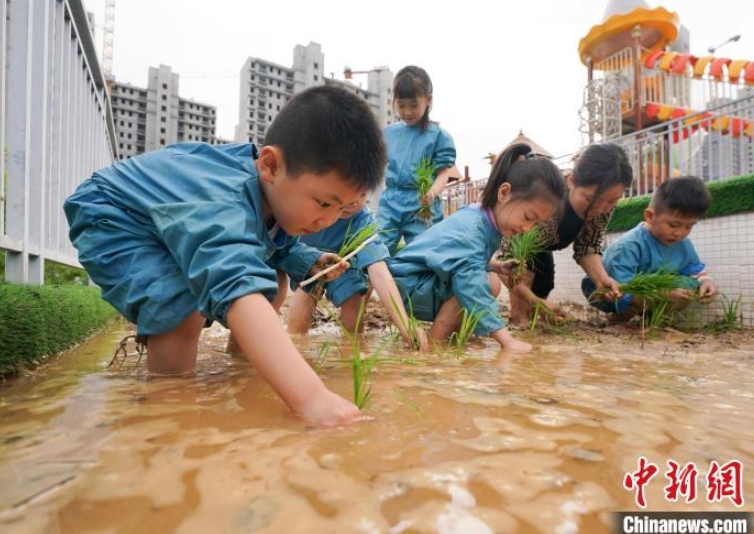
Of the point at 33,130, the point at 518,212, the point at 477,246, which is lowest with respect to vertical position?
the point at 477,246

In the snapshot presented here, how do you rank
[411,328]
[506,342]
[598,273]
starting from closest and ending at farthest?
[411,328]
[506,342]
[598,273]

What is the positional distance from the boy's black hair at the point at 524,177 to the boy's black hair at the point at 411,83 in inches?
33.6

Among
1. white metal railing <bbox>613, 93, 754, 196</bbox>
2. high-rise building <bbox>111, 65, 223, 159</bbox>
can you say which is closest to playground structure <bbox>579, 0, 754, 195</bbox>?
white metal railing <bbox>613, 93, 754, 196</bbox>

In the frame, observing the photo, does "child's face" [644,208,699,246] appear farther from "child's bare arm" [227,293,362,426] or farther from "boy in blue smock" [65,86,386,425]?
"child's bare arm" [227,293,362,426]

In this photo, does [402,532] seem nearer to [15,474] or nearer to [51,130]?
[15,474]

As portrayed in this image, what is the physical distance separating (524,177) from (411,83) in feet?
3.83

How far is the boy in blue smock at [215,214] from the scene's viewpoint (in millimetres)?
1169

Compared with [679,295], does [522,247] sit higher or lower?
higher

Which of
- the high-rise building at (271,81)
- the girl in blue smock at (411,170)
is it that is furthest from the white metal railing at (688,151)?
the high-rise building at (271,81)

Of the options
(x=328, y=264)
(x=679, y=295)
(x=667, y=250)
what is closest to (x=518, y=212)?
(x=328, y=264)

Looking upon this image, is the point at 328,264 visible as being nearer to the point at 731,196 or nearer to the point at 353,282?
the point at 353,282

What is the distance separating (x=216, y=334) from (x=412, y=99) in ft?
Answer: 6.70

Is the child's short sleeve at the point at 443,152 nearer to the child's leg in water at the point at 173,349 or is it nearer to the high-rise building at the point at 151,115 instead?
the child's leg in water at the point at 173,349

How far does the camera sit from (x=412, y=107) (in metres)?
3.54
